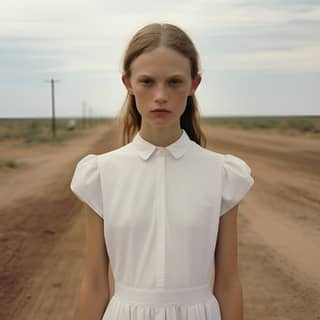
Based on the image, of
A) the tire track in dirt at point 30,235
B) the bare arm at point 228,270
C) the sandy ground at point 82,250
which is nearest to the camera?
the bare arm at point 228,270

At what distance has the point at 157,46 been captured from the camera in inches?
81.5

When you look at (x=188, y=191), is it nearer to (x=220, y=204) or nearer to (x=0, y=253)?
(x=220, y=204)

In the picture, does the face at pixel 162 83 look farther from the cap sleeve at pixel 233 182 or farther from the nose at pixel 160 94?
the cap sleeve at pixel 233 182

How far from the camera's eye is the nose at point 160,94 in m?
2.02

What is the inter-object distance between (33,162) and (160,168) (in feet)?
75.0

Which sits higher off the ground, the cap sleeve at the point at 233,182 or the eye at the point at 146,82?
the eye at the point at 146,82

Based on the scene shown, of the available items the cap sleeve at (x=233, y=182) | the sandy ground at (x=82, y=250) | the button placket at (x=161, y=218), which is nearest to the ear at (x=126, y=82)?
the button placket at (x=161, y=218)

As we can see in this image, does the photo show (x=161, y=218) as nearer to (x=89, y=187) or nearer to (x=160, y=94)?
(x=89, y=187)

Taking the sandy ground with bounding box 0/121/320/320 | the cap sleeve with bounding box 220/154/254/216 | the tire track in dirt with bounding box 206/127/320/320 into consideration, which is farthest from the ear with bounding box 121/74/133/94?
the tire track in dirt with bounding box 206/127/320/320

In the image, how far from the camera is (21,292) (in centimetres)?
696

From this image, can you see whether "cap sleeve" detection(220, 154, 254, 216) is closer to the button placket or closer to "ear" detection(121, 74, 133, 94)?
the button placket

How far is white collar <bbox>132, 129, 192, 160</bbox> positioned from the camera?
6.89 feet

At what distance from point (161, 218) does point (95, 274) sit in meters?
0.29

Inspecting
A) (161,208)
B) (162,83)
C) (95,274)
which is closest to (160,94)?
(162,83)
